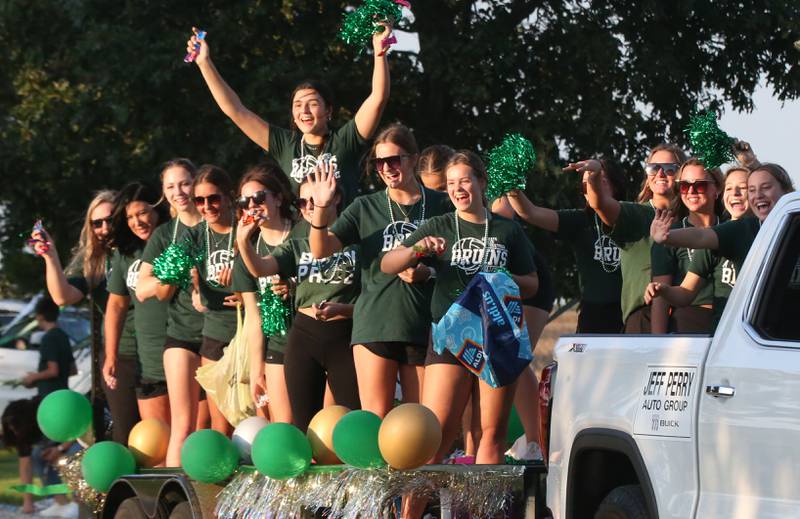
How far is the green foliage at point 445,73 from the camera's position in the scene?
1855 cm

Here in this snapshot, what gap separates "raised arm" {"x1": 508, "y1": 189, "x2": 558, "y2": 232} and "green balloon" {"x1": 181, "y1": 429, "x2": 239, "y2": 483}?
2.02 meters

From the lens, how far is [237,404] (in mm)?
8992

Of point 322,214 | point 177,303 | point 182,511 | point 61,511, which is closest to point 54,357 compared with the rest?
point 61,511

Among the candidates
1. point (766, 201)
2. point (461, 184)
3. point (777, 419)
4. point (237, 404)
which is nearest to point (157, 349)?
point (237, 404)

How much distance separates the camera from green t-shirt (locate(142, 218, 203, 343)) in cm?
940

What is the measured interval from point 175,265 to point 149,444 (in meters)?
1.04

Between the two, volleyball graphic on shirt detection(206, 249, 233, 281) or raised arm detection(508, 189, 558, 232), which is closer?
raised arm detection(508, 189, 558, 232)

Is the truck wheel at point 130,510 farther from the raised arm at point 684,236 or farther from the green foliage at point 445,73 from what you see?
the green foliage at point 445,73

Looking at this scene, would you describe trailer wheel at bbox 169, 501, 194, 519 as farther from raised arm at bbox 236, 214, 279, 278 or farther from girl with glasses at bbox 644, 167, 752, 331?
girl with glasses at bbox 644, 167, 752, 331

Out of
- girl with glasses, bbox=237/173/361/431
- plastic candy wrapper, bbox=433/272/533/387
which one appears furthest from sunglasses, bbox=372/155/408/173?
plastic candy wrapper, bbox=433/272/533/387

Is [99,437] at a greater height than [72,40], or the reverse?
[72,40]

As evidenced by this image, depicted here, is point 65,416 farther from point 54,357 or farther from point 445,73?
point 445,73

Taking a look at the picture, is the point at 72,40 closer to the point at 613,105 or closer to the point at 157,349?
the point at 613,105

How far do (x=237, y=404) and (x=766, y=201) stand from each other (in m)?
3.47
